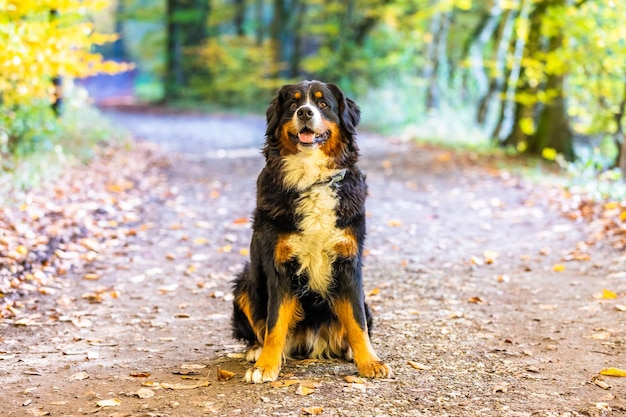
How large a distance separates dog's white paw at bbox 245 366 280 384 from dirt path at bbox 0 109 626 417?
0.09 m

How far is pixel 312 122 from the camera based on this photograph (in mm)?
4285

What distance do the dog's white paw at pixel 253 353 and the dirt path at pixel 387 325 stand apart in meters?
0.08

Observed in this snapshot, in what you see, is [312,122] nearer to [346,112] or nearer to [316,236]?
[346,112]

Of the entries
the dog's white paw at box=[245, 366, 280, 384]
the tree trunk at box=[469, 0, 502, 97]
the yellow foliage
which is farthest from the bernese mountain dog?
the tree trunk at box=[469, 0, 502, 97]

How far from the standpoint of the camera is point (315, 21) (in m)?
31.8

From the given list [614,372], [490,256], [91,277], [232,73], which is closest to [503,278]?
[490,256]

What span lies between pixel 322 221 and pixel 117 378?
158 cm

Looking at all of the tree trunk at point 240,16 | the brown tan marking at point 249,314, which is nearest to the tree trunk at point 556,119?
the brown tan marking at point 249,314

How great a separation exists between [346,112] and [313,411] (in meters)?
1.91

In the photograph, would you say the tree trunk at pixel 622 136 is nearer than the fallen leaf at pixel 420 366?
No

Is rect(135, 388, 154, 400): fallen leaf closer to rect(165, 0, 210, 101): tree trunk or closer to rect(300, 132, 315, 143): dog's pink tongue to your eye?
rect(300, 132, 315, 143): dog's pink tongue

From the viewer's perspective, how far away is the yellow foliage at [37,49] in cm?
828

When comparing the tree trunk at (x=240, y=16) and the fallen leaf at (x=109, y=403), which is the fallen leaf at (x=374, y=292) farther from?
the tree trunk at (x=240, y=16)

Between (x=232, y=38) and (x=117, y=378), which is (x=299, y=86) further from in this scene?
(x=232, y=38)
